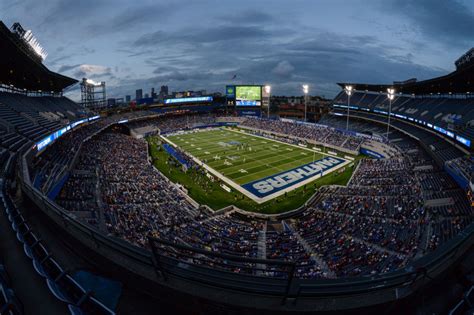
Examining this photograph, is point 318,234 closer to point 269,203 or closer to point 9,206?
point 269,203

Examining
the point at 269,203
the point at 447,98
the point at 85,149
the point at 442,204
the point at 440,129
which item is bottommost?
the point at 269,203

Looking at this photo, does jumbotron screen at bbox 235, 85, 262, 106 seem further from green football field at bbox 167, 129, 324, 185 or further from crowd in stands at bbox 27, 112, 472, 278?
crowd in stands at bbox 27, 112, 472, 278

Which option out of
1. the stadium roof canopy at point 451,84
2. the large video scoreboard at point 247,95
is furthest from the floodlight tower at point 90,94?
the stadium roof canopy at point 451,84

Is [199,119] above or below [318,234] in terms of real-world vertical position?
above

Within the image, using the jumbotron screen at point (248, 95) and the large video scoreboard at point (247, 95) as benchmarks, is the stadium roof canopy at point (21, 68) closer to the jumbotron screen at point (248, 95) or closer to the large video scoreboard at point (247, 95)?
the large video scoreboard at point (247, 95)

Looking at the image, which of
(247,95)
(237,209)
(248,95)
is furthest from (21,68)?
(248,95)

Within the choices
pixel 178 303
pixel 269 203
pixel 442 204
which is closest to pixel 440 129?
pixel 442 204

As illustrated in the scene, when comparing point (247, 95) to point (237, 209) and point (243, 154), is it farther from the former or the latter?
point (237, 209)

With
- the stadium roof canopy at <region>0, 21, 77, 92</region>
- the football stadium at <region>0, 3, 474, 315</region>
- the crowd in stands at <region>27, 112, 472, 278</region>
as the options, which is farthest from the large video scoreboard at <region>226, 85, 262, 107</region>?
the crowd in stands at <region>27, 112, 472, 278</region>
